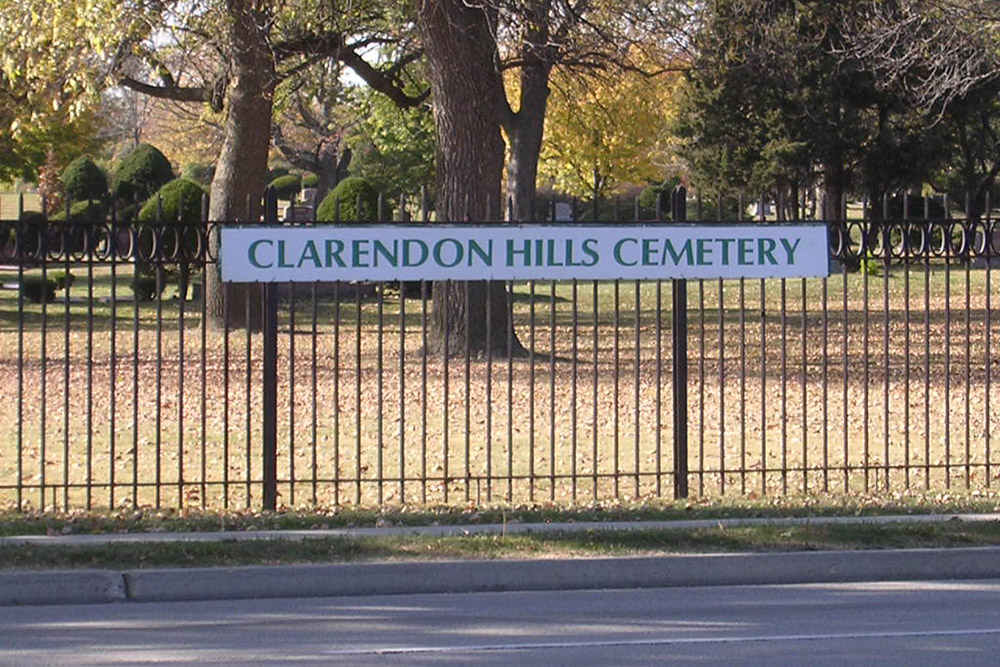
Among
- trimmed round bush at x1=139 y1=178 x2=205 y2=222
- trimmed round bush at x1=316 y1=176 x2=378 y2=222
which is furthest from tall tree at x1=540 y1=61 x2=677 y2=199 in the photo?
trimmed round bush at x1=139 y1=178 x2=205 y2=222

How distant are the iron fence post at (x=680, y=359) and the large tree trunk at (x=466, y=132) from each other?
7.29 m

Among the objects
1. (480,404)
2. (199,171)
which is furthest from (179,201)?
(199,171)

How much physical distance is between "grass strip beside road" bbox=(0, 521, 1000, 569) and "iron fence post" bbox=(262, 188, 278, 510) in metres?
1.34

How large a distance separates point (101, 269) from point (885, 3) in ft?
85.0

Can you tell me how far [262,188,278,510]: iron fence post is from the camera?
9750 mm

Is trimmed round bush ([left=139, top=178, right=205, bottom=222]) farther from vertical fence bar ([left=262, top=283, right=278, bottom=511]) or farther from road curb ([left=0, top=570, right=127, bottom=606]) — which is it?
road curb ([left=0, top=570, right=127, bottom=606])

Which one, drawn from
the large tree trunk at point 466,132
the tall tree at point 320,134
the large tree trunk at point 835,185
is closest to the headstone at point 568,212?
the large tree trunk at point 466,132

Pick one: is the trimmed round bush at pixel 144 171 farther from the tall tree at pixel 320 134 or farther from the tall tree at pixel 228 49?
the tall tree at pixel 228 49

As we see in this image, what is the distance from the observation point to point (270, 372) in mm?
9852

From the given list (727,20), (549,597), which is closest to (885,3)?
(727,20)

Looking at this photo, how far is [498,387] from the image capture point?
55.2ft

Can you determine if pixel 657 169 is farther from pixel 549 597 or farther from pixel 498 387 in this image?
pixel 549 597

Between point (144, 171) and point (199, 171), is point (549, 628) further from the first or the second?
point (199, 171)

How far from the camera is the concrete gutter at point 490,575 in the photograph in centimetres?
795
